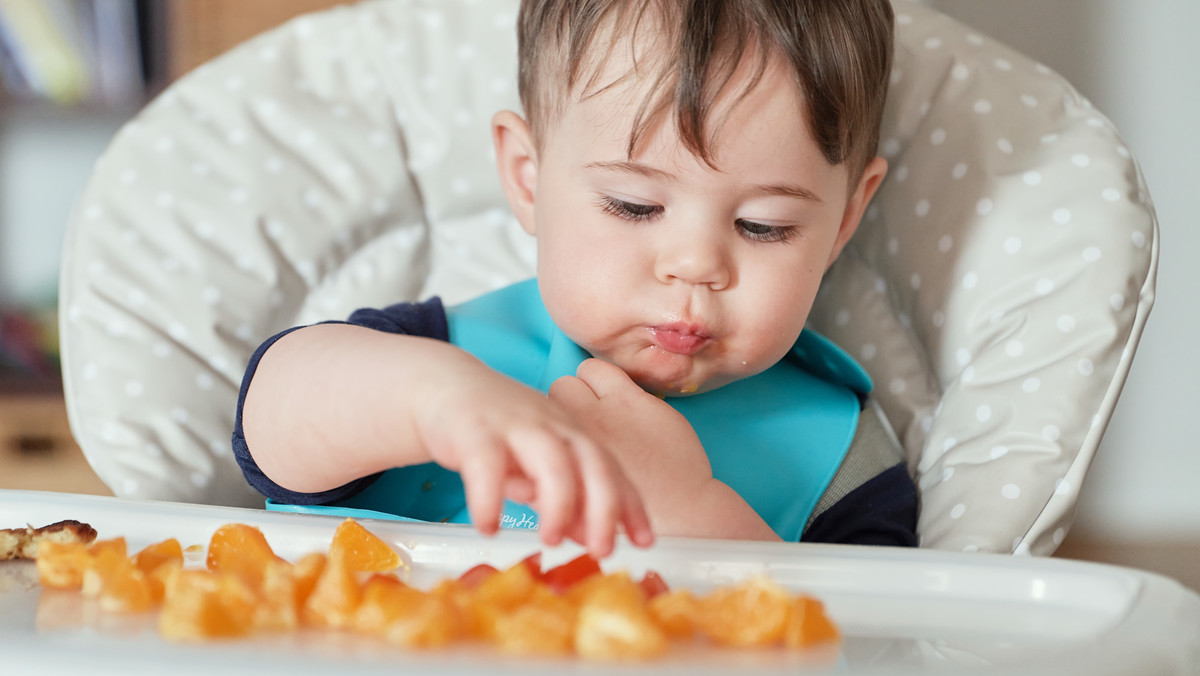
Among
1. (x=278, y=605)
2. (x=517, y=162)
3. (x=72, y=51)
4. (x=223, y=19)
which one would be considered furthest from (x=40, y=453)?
(x=278, y=605)

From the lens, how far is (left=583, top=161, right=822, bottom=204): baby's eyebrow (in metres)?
0.70

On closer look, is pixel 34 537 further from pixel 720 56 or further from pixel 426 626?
pixel 720 56

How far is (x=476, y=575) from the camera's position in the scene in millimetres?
466

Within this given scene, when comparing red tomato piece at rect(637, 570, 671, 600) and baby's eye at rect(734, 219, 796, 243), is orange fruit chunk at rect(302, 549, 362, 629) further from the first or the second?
baby's eye at rect(734, 219, 796, 243)

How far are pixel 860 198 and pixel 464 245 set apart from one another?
39cm

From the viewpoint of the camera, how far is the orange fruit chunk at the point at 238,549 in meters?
0.48

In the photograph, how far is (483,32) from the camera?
101 centimetres

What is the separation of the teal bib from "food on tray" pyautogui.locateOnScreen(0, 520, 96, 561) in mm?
246

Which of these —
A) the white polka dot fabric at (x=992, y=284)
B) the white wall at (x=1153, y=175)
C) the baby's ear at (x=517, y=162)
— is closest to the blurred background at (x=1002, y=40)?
the white wall at (x=1153, y=175)

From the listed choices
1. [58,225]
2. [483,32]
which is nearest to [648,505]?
[483,32]

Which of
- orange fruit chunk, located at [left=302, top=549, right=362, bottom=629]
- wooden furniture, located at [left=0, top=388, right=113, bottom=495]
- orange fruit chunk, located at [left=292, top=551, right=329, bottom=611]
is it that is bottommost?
wooden furniture, located at [left=0, top=388, right=113, bottom=495]

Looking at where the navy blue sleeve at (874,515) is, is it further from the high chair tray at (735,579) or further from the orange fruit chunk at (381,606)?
the orange fruit chunk at (381,606)

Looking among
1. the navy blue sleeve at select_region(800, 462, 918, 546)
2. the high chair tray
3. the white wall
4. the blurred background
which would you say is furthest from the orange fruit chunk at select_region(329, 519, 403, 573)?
the white wall

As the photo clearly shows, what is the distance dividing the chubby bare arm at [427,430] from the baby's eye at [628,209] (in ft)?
0.65
